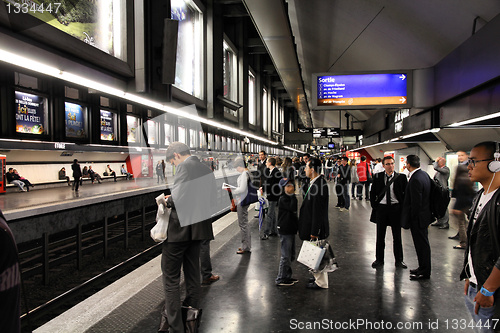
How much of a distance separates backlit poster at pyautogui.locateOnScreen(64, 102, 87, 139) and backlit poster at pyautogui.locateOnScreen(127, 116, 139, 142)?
4.21 metres

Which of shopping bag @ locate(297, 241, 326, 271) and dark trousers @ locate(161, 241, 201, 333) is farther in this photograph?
shopping bag @ locate(297, 241, 326, 271)

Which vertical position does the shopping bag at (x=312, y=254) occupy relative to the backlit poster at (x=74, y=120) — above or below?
below

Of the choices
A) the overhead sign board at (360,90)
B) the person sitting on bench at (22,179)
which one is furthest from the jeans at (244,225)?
the person sitting on bench at (22,179)

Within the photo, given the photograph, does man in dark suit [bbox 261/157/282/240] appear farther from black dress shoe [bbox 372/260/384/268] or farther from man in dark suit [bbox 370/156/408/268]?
black dress shoe [bbox 372/260/384/268]

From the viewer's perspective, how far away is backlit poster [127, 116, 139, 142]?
24984mm

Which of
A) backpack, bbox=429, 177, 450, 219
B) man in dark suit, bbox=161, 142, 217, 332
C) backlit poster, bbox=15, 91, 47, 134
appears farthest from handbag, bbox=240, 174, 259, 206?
backlit poster, bbox=15, 91, 47, 134

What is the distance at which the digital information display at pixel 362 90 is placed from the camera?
705 cm

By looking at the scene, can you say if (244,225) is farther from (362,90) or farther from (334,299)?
(362,90)

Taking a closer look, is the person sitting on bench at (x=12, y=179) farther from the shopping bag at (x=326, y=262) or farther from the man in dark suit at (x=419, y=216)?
the man in dark suit at (x=419, y=216)

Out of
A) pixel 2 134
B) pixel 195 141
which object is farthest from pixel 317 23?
pixel 195 141

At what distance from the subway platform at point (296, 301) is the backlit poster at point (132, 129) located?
21353 millimetres

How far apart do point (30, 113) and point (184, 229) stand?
1731 centimetres

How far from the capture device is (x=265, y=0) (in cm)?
796

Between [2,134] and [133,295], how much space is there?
15270mm
